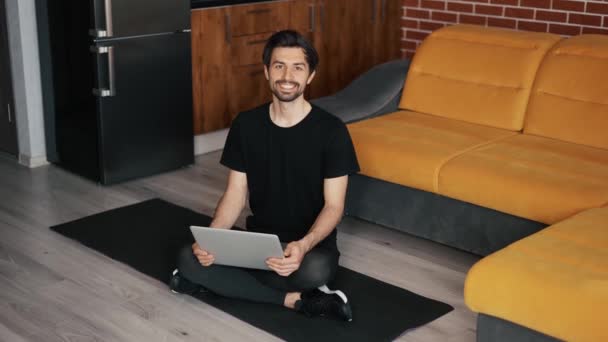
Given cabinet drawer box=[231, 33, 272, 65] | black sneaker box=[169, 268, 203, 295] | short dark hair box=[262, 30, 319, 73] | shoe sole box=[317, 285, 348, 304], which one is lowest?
black sneaker box=[169, 268, 203, 295]

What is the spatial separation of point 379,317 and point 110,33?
80.9 inches

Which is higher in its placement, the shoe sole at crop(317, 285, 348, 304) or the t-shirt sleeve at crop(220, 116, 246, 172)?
the t-shirt sleeve at crop(220, 116, 246, 172)

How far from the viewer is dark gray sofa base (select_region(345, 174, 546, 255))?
340 cm

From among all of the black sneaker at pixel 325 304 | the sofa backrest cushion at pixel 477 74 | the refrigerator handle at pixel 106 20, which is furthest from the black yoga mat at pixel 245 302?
the sofa backrest cushion at pixel 477 74

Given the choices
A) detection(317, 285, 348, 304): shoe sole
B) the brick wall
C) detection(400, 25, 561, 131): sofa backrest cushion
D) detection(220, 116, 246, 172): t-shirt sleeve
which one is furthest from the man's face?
the brick wall

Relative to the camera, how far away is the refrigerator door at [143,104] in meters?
4.30

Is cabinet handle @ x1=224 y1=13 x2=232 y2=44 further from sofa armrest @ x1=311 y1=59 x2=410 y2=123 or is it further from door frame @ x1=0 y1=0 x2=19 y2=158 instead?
door frame @ x1=0 y1=0 x2=19 y2=158

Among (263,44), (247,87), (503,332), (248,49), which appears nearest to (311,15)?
(263,44)

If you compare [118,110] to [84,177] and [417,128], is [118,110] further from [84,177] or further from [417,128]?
[417,128]

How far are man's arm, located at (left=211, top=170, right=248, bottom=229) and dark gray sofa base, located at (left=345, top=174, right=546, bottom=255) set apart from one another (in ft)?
2.61

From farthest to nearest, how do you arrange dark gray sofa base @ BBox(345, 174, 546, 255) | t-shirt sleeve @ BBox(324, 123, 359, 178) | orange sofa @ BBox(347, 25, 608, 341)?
dark gray sofa base @ BBox(345, 174, 546, 255) → t-shirt sleeve @ BBox(324, 123, 359, 178) → orange sofa @ BBox(347, 25, 608, 341)

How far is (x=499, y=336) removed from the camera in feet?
8.43

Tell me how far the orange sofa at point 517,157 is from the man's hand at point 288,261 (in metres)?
0.60

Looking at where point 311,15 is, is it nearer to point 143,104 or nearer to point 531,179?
point 143,104
